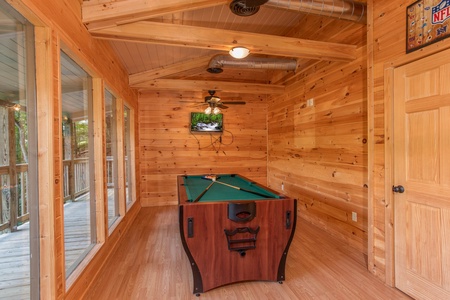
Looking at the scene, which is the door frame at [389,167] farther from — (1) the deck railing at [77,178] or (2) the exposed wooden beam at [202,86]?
(1) the deck railing at [77,178]

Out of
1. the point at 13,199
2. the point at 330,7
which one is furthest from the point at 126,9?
the point at 330,7

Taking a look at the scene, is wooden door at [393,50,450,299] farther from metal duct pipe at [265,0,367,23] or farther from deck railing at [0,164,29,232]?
deck railing at [0,164,29,232]

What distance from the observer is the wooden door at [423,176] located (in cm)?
183

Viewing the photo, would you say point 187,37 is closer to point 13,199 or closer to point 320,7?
point 320,7

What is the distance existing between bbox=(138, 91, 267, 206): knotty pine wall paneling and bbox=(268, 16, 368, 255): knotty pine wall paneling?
115 cm

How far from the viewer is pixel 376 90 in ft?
7.81

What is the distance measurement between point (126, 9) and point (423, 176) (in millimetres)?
2971

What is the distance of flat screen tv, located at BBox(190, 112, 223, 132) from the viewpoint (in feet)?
17.6

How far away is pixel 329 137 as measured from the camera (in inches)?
138

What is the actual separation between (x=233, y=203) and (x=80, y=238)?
1.79 m

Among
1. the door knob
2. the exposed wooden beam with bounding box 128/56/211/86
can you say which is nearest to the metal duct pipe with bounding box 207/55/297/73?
the exposed wooden beam with bounding box 128/56/211/86

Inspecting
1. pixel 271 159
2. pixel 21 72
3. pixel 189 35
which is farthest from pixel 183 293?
pixel 271 159

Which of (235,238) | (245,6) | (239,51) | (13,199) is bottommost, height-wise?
(235,238)

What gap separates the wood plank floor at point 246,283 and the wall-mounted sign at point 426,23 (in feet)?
7.31
